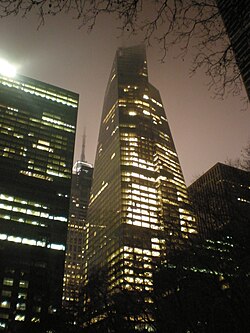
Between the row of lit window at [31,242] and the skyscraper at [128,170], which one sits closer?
the row of lit window at [31,242]

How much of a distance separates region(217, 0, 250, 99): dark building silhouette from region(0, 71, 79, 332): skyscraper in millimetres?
81391

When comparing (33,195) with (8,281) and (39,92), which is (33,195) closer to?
(8,281)

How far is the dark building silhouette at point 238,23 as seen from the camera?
586 cm

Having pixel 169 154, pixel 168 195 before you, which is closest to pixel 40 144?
pixel 168 195

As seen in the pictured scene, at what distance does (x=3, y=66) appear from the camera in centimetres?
13875

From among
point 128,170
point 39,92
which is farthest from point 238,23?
point 39,92

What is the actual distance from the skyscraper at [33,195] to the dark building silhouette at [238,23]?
267 ft

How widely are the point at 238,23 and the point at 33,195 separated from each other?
10711 cm

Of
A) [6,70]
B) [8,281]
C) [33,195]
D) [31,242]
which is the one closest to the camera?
[8,281]

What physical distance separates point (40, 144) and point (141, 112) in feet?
217

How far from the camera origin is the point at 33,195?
354ft

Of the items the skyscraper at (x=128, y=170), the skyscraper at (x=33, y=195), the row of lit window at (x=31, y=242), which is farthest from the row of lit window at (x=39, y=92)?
the row of lit window at (x=31, y=242)

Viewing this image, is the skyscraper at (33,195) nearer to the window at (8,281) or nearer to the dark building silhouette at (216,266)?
the window at (8,281)

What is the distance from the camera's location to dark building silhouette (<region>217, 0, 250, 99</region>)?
5.86m
